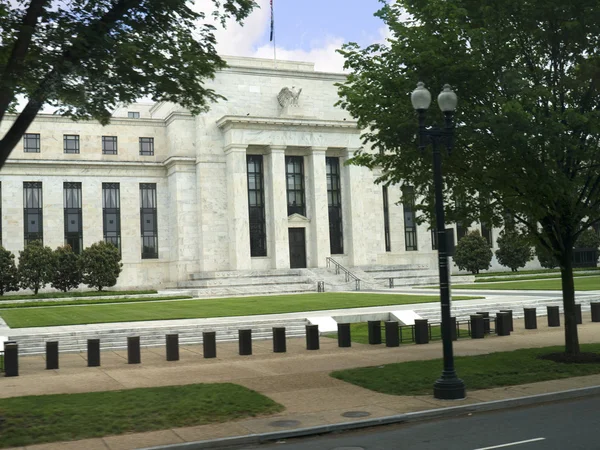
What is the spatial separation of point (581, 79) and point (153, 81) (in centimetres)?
1041

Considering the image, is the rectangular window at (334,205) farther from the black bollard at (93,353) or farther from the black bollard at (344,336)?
the black bollard at (93,353)

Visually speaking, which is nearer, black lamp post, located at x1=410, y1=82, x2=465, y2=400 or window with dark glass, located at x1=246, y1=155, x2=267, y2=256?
black lamp post, located at x1=410, y1=82, x2=465, y2=400

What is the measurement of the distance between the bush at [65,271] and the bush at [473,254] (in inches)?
1404

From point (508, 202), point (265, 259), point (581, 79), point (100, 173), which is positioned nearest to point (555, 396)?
point (508, 202)

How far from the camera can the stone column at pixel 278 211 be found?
186 feet

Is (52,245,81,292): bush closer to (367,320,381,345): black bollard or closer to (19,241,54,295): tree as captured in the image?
(19,241,54,295): tree

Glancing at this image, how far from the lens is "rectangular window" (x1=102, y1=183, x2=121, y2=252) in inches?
2293

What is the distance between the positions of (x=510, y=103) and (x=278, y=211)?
43.2 metres

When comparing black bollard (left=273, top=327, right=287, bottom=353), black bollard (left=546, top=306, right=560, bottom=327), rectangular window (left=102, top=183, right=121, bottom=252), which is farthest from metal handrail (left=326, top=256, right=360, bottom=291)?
black bollard (left=273, top=327, right=287, bottom=353)

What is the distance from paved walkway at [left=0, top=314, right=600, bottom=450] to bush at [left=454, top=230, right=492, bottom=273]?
40.3 m

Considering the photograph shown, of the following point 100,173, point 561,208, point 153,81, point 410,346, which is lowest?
point 410,346

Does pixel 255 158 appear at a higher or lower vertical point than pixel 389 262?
higher

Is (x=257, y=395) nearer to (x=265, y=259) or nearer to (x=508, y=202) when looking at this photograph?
(x=508, y=202)

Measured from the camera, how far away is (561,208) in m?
16.3
